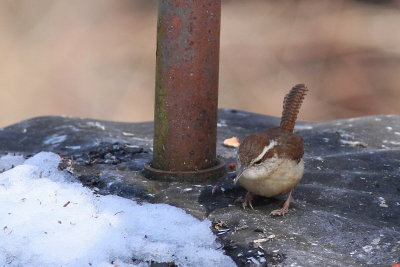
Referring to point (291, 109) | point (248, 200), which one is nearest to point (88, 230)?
point (248, 200)

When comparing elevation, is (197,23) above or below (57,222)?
above

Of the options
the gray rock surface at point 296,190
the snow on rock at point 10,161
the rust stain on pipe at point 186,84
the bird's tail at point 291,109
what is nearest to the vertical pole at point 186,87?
the rust stain on pipe at point 186,84

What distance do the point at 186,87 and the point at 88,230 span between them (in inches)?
45.0

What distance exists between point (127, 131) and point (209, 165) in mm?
1443

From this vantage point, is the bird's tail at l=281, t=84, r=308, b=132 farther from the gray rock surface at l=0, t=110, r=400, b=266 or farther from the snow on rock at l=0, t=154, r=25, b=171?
the snow on rock at l=0, t=154, r=25, b=171

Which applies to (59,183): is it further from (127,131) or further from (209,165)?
(127,131)

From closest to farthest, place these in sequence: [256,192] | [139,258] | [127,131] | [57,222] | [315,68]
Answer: [139,258] < [57,222] < [256,192] < [127,131] < [315,68]

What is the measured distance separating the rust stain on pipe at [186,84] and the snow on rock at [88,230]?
1.91 ft

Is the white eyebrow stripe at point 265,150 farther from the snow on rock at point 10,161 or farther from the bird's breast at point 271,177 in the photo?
the snow on rock at point 10,161

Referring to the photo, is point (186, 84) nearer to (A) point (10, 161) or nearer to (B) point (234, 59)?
(A) point (10, 161)

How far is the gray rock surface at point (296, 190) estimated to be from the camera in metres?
3.18

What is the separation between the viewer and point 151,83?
32.8ft

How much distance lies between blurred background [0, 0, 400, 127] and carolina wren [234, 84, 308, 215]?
6213 millimetres

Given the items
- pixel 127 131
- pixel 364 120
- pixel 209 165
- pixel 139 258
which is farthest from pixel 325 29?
pixel 139 258
